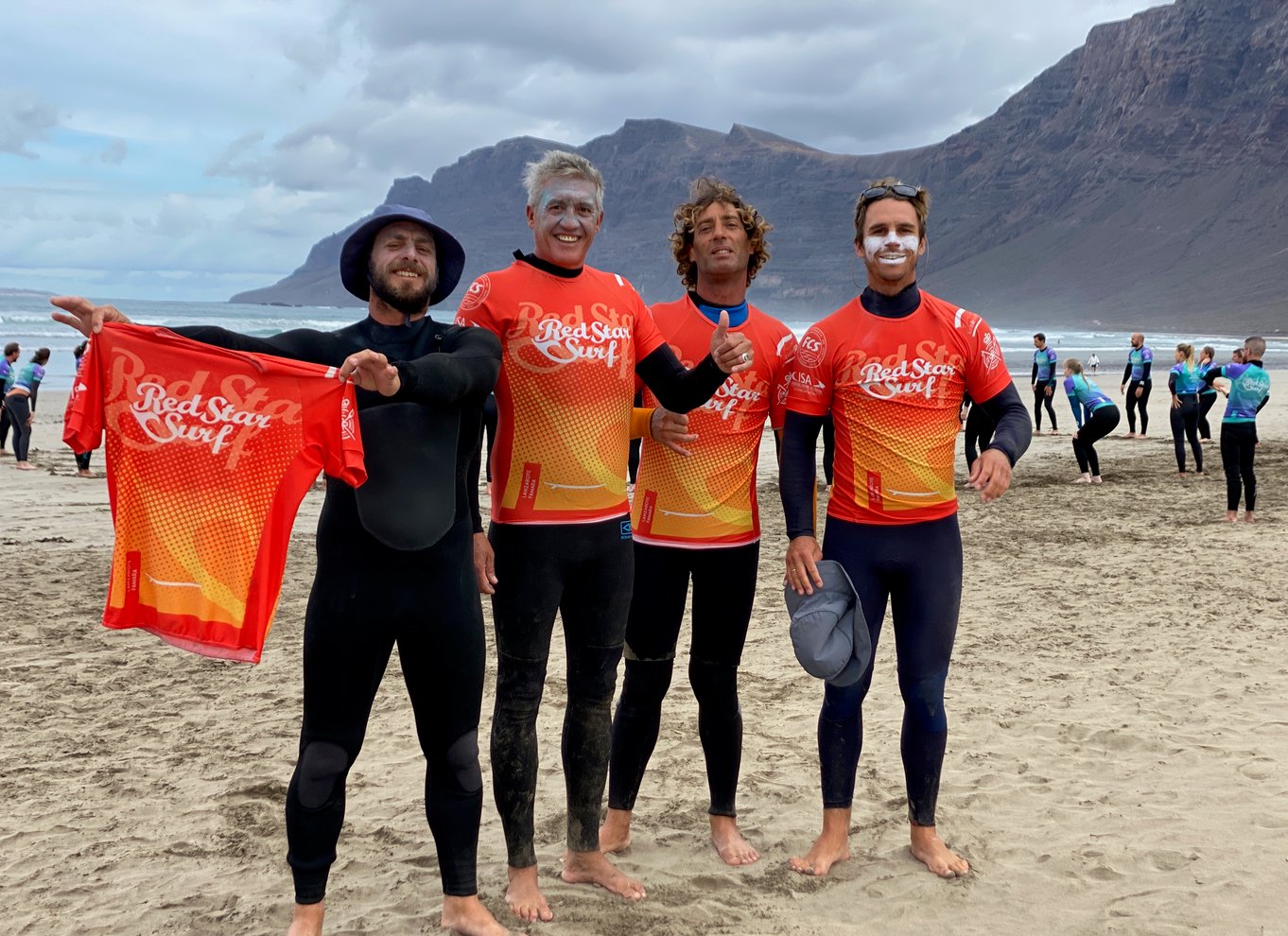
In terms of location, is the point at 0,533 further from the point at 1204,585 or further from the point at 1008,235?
the point at 1008,235

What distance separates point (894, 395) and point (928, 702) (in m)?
1.14

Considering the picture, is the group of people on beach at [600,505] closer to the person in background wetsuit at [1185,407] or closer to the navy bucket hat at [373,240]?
the navy bucket hat at [373,240]

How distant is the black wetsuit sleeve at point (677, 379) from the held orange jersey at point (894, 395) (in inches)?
18.8

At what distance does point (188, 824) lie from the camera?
4207 millimetres

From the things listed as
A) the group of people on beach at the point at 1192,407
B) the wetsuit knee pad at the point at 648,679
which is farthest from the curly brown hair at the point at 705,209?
the group of people on beach at the point at 1192,407

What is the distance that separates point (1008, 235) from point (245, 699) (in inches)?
7955

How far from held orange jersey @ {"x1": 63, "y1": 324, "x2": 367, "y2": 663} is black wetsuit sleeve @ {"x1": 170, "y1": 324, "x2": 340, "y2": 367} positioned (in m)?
0.07

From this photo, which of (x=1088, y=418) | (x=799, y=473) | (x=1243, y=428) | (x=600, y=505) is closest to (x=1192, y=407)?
(x=1088, y=418)

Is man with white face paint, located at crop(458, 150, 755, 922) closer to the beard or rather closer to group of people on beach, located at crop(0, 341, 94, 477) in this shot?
the beard

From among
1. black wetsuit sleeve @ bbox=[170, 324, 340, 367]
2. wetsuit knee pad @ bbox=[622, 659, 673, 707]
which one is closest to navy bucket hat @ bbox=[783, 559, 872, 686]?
wetsuit knee pad @ bbox=[622, 659, 673, 707]

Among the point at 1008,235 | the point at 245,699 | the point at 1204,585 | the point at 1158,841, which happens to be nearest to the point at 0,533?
the point at 245,699

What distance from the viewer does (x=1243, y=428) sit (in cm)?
1100

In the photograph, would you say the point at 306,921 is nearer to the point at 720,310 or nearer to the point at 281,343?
the point at 281,343

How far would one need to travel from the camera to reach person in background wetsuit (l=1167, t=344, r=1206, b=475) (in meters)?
14.6
